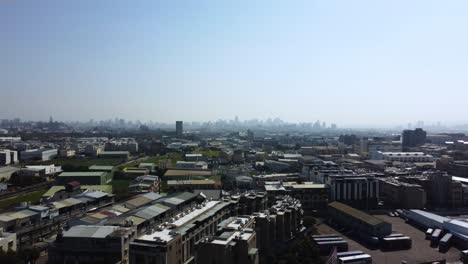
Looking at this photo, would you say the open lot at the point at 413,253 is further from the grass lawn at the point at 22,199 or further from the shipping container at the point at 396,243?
the grass lawn at the point at 22,199

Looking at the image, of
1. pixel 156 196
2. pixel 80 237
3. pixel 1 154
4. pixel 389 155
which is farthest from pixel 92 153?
pixel 80 237

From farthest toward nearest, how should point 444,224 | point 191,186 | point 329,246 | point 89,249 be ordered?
1. point 191,186
2. point 444,224
3. point 329,246
4. point 89,249

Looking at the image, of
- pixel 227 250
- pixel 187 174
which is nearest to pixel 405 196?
pixel 227 250

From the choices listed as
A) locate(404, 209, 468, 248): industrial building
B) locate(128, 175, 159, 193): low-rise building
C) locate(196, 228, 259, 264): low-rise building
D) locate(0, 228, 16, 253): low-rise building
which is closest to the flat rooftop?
locate(196, 228, 259, 264): low-rise building

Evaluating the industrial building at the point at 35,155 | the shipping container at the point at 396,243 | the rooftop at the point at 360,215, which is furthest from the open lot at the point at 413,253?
the industrial building at the point at 35,155

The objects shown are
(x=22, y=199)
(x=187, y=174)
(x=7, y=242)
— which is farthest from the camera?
(x=187, y=174)

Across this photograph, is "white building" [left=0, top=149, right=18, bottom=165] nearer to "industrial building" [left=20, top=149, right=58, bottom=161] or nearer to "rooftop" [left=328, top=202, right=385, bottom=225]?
"industrial building" [left=20, top=149, right=58, bottom=161]

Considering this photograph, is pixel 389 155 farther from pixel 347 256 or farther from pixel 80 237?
pixel 80 237

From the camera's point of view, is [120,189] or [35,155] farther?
[35,155]

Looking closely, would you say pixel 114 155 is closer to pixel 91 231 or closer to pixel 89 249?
pixel 91 231
